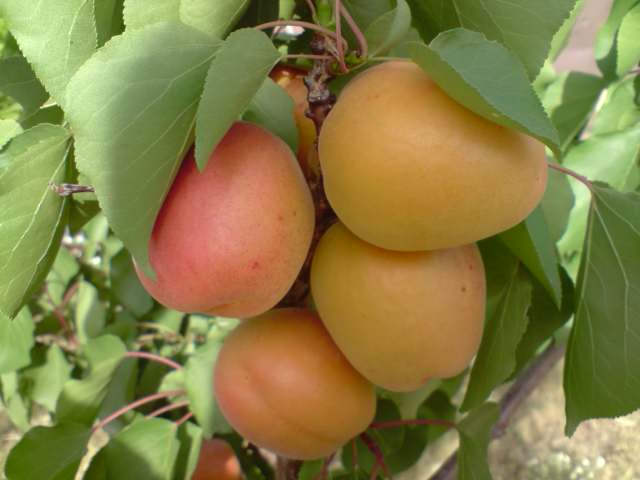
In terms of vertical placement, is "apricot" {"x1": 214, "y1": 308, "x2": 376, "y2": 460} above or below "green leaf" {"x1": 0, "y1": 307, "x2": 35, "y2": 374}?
above

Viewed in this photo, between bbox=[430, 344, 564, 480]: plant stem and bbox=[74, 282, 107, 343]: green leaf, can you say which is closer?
bbox=[430, 344, 564, 480]: plant stem

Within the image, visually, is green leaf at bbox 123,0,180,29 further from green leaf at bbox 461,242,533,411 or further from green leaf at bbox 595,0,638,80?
green leaf at bbox 595,0,638,80

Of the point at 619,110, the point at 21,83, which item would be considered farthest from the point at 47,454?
the point at 619,110

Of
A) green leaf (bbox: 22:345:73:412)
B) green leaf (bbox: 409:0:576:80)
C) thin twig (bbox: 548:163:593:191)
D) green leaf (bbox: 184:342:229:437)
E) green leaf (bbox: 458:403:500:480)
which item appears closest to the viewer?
green leaf (bbox: 409:0:576:80)

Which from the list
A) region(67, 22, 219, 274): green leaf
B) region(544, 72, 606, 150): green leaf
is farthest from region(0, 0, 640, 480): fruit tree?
region(544, 72, 606, 150): green leaf

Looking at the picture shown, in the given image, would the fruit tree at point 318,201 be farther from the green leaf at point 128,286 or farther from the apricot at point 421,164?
the green leaf at point 128,286

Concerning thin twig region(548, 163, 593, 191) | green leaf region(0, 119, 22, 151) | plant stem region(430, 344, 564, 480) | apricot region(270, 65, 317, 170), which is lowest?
plant stem region(430, 344, 564, 480)

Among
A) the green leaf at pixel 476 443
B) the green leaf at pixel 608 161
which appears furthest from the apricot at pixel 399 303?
the green leaf at pixel 608 161

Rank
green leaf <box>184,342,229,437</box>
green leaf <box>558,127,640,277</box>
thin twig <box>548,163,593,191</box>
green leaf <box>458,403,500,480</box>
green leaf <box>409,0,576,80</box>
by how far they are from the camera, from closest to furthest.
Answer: green leaf <box>409,0,576,80</box> < thin twig <box>548,163,593,191</box> < green leaf <box>458,403,500,480</box> < green leaf <box>184,342,229,437</box> < green leaf <box>558,127,640,277</box>
